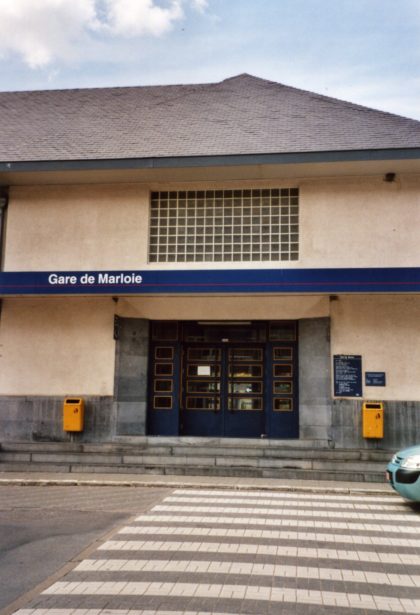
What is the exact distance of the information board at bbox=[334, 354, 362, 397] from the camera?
14.7 metres

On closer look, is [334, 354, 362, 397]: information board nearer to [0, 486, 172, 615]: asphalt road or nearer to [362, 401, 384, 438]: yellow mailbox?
[362, 401, 384, 438]: yellow mailbox

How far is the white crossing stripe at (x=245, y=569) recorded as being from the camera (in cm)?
678

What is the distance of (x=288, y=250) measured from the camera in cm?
1538

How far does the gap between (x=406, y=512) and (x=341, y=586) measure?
A: 4.34 meters

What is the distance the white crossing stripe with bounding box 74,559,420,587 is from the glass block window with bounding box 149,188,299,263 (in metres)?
9.21

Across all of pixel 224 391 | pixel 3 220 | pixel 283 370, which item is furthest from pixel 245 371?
pixel 3 220

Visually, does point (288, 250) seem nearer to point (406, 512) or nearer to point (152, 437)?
point (152, 437)

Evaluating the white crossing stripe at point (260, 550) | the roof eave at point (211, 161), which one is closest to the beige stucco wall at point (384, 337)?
the roof eave at point (211, 161)

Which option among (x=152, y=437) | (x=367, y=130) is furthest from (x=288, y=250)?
(x=152, y=437)

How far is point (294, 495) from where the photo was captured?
11.8m

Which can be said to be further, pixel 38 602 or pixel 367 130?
pixel 367 130

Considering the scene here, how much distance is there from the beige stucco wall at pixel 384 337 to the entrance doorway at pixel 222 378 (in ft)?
4.37

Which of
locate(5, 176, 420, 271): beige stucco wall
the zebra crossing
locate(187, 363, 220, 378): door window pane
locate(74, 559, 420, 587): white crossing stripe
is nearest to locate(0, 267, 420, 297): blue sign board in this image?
locate(5, 176, 420, 271): beige stucco wall

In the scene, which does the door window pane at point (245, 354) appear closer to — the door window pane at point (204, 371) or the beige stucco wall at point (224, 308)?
the door window pane at point (204, 371)
